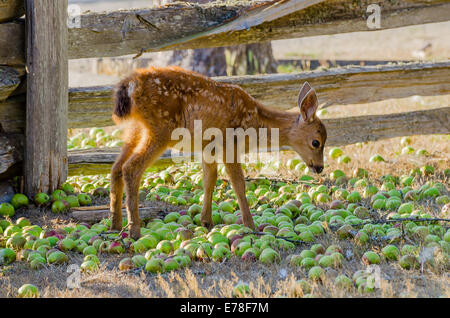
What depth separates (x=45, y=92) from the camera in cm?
668

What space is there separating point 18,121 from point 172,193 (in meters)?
1.87

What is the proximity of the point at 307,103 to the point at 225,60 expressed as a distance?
6072mm

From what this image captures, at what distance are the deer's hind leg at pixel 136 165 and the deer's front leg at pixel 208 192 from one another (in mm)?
720

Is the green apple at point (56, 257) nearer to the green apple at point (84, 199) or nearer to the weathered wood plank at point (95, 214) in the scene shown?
the weathered wood plank at point (95, 214)

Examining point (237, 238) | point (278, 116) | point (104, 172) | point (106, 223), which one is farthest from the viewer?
point (104, 172)

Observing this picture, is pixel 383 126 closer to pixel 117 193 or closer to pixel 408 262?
pixel 408 262

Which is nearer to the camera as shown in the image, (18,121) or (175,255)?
(175,255)

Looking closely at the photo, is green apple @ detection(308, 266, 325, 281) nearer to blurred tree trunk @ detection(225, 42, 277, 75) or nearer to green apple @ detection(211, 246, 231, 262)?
green apple @ detection(211, 246, 231, 262)

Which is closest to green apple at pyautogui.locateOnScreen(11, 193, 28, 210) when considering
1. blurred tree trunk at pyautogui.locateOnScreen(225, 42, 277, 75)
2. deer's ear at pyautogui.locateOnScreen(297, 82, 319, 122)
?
deer's ear at pyautogui.locateOnScreen(297, 82, 319, 122)

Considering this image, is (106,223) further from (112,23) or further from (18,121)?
(112,23)

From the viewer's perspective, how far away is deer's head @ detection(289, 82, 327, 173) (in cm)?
650

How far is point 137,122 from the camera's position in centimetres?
582

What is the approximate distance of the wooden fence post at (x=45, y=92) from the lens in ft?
21.6

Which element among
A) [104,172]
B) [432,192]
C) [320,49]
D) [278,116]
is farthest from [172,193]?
[320,49]
